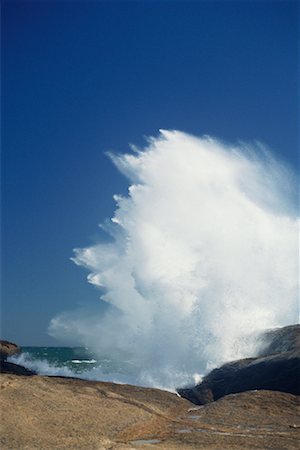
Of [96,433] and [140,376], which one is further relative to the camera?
[140,376]

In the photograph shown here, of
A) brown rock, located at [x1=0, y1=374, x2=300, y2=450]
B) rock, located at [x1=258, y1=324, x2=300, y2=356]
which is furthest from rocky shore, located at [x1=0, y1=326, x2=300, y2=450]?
rock, located at [x1=258, y1=324, x2=300, y2=356]

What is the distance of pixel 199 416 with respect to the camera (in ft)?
78.4

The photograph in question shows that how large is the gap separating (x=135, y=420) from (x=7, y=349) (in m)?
58.1

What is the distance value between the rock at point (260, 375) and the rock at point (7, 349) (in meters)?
41.4

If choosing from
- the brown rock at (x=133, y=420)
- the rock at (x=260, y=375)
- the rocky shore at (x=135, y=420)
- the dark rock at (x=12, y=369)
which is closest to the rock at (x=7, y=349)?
the dark rock at (x=12, y=369)

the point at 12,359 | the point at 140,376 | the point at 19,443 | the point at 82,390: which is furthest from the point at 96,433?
the point at 12,359

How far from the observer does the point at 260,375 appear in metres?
32.2

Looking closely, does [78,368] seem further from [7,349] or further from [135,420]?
[135,420]

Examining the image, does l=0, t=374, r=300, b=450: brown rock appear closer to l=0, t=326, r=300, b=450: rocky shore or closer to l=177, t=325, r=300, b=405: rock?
l=0, t=326, r=300, b=450: rocky shore

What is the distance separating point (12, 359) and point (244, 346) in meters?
38.7

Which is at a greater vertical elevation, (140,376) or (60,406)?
(140,376)

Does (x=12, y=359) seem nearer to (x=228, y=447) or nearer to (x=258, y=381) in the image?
(x=258, y=381)

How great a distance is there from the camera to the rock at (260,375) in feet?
100

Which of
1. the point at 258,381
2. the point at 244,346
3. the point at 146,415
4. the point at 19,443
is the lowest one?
the point at 19,443
